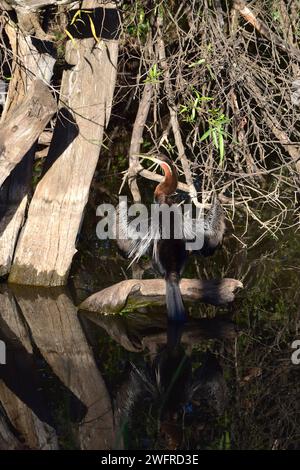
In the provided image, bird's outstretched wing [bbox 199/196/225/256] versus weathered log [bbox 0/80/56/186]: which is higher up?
weathered log [bbox 0/80/56/186]

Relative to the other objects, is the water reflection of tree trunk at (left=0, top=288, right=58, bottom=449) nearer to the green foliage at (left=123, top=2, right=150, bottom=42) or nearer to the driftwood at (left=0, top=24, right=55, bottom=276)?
the driftwood at (left=0, top=24, right=55, bottom=276)

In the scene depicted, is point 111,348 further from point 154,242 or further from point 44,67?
point 44,67

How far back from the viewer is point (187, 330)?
242 inches

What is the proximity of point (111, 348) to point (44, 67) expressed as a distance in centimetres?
204

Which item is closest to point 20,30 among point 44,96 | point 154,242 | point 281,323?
point 44,96

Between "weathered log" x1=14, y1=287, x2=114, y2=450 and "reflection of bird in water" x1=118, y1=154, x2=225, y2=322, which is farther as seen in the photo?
"reflection of bird in water" x1=118, y1=154, x2=225, y2=322

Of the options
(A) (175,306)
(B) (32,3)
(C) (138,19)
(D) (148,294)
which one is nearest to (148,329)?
(A) (175,306)

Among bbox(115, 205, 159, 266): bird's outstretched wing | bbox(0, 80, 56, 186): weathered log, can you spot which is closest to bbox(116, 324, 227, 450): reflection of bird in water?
bbox(115, 205, 159, 266): bird's outstretched wing

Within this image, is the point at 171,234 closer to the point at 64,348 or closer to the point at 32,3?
the point at 64,348

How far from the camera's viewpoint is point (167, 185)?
6902mm

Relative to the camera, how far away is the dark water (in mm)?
4660

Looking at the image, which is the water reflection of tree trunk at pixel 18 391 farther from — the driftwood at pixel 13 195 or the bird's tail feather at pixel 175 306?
the bird's tail feather at pixel 175 306

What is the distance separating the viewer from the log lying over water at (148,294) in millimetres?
6410

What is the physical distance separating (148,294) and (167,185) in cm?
89
